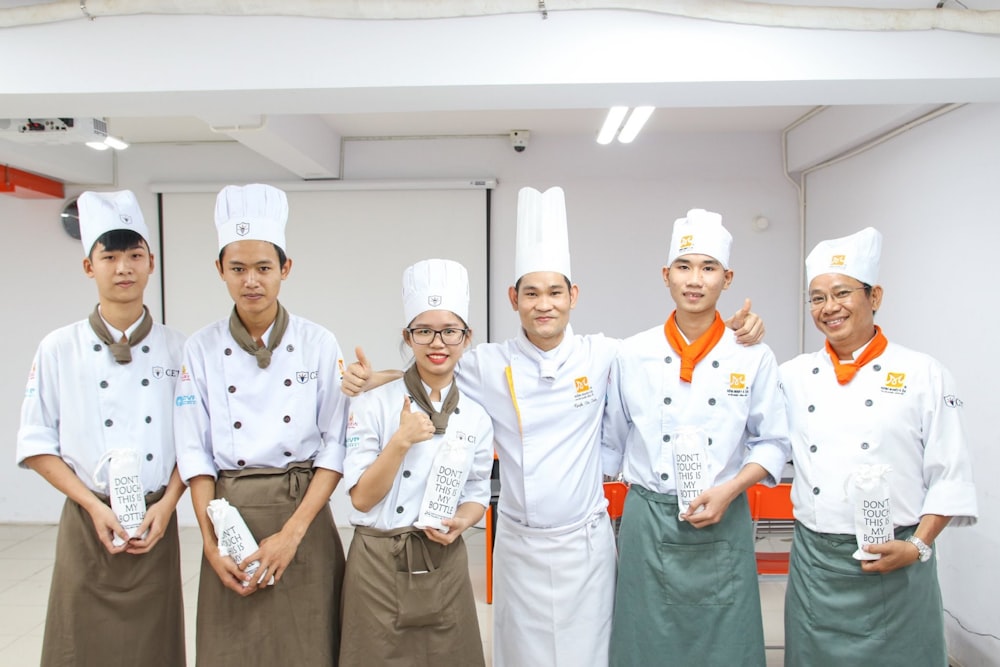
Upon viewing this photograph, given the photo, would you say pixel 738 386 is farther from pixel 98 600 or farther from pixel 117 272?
pixel 98 600

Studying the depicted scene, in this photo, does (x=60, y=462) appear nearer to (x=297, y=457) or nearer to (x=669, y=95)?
(x=297, y=457)

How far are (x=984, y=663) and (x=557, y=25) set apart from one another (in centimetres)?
328

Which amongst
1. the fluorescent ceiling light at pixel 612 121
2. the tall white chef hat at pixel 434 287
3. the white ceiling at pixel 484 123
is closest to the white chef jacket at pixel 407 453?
the tall white chef hat at pixel 434 287

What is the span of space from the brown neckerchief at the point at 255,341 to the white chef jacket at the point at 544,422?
0.54 m

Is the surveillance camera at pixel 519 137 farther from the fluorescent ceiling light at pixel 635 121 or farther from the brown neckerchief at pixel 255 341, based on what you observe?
the brown neckerchief at pixel 255 341

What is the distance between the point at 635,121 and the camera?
3662 millimetres

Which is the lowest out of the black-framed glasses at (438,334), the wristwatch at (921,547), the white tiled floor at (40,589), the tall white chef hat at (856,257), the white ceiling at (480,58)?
the white tiled floor at (40,589)

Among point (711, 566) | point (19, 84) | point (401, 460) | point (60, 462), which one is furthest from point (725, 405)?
point (19, 84)

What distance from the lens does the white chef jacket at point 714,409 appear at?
6.42ft

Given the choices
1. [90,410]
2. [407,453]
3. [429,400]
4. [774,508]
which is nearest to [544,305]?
[429,400]

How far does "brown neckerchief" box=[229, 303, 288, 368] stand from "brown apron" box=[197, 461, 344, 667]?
0.32m

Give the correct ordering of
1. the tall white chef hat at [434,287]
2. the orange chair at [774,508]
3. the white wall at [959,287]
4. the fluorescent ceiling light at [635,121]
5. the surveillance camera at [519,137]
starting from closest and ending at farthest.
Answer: the tall white chef hat at [434,287] < the white wall at [959,287] < the orange chair at [774,508] < the fluorescent ceiling light at [635,121] < the surveillance camera at [519,137]

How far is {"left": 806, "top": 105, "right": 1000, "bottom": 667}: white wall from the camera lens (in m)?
Answer: 2.88

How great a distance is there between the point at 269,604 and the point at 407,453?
59cm
